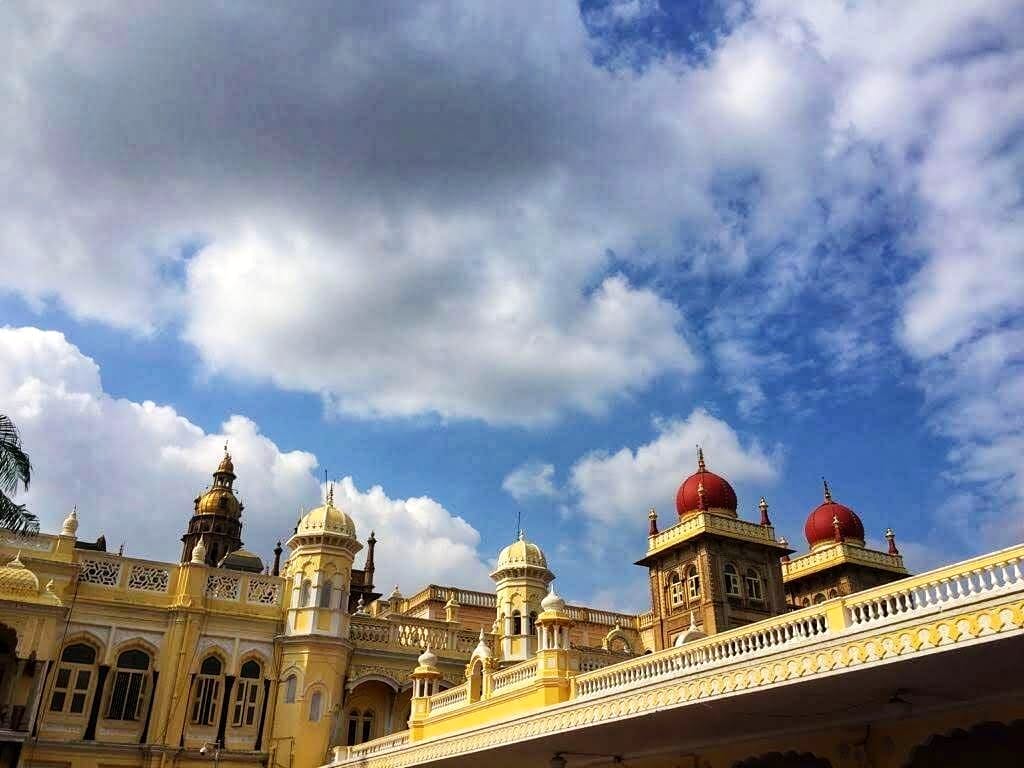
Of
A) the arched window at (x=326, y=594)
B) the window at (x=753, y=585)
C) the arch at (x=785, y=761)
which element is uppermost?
the window at (x=753, y=585)

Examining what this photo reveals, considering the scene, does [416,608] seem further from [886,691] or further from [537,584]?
[886,691]

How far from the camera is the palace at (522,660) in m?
11.6

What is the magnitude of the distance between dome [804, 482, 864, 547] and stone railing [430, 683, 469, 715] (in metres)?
22.0

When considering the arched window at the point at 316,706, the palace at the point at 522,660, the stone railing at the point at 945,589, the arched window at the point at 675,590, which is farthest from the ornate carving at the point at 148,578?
the stone railing at the point at 945,589

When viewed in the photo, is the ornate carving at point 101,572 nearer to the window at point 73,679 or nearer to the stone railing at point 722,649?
the window at point 73,679

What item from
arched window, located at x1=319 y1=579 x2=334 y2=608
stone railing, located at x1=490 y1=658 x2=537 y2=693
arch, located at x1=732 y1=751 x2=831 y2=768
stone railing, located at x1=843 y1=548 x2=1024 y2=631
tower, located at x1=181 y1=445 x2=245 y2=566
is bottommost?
arch, located at x1=732 y1=751 x2=831 y2=768

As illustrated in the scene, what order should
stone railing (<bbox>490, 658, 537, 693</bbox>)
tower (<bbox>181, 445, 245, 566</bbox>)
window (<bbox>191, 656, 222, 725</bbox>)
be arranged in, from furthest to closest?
tower (<bbox>181, 445, 245, 566</bbox>) → window (<bbox>191, 656, 222, 725</bbox>) → stone railing (<bbox>490, 658, 537, 693</bbox>)

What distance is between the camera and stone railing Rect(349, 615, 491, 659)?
3138 centimetres

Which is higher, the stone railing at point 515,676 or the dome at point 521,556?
the dome at point 521,556

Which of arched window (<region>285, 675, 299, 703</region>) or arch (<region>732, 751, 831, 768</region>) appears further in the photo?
arched window (<region>285, 675, 299, 703</region>)

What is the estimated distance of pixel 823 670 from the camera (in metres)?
11.2

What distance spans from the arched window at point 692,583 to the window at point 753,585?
79.4 inches

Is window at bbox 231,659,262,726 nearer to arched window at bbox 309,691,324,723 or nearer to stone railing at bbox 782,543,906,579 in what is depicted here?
arched window at bbox 309,691,324,723

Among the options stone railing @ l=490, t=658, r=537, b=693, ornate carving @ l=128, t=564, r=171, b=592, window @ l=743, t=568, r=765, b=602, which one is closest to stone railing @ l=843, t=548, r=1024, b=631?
stone railing @ l=490, t=658, r=537, b=693
